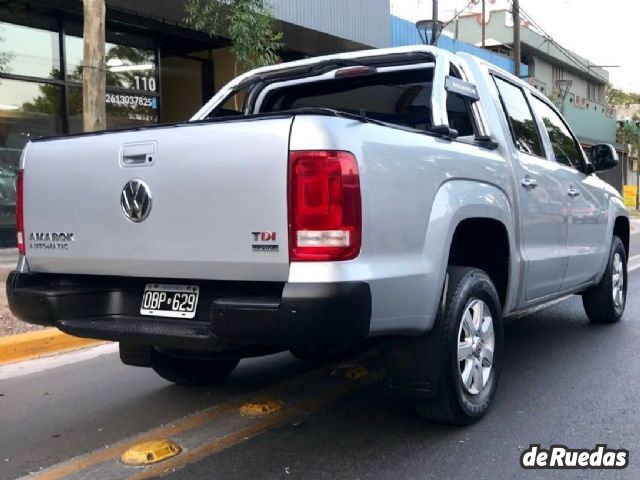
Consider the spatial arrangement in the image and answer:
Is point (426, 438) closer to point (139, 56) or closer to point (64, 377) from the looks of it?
point (64, 377)

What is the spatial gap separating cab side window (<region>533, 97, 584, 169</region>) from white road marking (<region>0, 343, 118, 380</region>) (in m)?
4.04

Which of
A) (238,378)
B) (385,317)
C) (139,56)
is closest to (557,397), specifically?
(385,317)

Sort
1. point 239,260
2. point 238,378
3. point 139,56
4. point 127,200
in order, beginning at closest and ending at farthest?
1. point 239,260
2. point 127,200
3. point 238,378
4. point 139,56

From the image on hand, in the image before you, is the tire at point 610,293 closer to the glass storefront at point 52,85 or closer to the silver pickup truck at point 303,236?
the silver pickup truck at point 303,236

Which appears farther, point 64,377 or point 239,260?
point 64,377

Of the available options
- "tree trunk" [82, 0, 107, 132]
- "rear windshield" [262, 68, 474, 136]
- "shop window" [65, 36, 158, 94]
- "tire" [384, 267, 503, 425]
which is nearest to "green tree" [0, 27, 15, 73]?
"shop window" [65, 36, 158, 94]

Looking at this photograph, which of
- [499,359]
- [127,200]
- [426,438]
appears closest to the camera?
[127,200]

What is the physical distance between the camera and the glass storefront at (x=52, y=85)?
443 inches

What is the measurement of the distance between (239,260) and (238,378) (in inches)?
80.8

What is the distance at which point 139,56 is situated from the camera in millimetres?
13492

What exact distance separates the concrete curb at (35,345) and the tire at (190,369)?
1578 mm

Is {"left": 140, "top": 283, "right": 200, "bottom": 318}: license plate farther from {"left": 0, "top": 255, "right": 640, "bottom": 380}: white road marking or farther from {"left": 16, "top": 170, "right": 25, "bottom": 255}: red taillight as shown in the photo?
{"left": 0, "top": 255, "right": 640, "bottom": 380}: white road marking

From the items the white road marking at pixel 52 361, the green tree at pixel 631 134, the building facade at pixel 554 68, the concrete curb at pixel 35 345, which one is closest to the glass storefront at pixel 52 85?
the concrete curb at pixel 35 345

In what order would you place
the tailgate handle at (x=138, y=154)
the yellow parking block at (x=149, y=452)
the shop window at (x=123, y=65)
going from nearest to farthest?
the tailgate handle at (x=138, y=154) → the yellow parking block at (x=149, y=452) → the shop window at (x=123, y=65)
